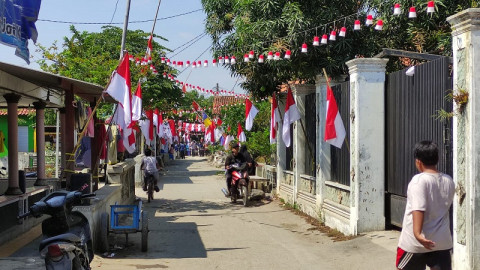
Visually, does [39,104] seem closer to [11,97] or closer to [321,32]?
[11,97]

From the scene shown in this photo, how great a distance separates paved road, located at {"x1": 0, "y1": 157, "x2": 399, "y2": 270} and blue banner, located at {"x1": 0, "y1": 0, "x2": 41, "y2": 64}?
319 centimetres

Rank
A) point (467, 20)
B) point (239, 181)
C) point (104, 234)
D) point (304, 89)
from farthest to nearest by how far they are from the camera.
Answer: point (239, 181) → point (304, 89) → point (104, 234) → point (467, 20)

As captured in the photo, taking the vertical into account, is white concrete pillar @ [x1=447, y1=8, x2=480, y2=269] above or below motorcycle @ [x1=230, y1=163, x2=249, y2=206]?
above

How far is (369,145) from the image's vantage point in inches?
385

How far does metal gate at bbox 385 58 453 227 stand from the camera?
755cm

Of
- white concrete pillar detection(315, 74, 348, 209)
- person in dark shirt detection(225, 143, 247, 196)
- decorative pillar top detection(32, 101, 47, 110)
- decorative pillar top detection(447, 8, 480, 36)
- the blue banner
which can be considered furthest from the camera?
person in dark shirt detection(225, 143, 247, 196)

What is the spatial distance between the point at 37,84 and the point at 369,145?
6.24 meters

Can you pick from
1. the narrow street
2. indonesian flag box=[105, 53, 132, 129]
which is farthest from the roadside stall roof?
the narrow street

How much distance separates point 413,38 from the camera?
505 inches

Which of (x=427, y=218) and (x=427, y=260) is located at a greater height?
Result: (x=427, y=218)

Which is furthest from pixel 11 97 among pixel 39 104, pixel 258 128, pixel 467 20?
pixel 258 128

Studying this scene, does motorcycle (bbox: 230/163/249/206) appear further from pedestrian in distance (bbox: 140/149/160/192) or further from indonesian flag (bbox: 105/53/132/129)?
indonesian flag (bbox: 105/53/132/129)

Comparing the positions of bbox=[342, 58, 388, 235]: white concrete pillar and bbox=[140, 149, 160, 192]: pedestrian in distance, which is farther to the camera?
bbox=[140, 149, 160, 192]: pedestrian in distance

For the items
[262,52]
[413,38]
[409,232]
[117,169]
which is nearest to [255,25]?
[262,52]
